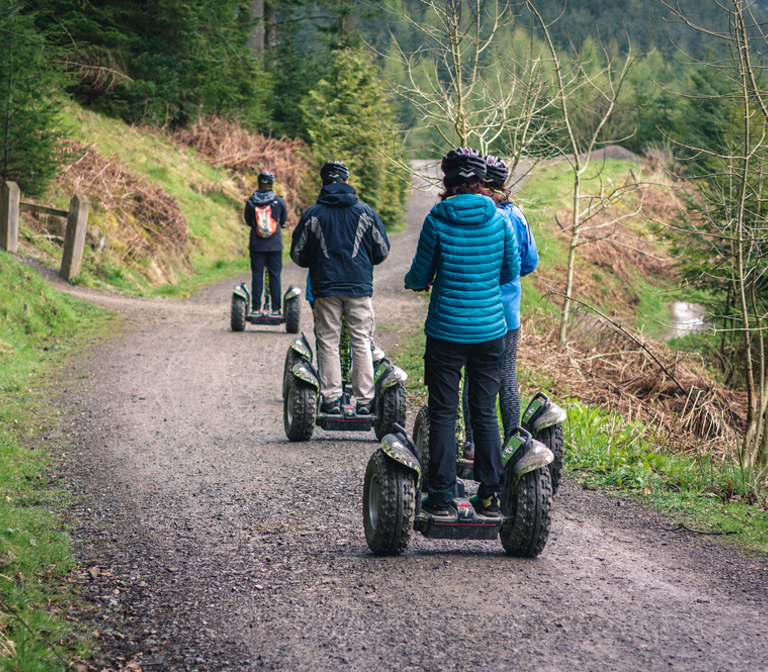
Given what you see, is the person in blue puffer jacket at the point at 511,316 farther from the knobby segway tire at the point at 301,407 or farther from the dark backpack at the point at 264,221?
the dark backpack at the point at 264,221

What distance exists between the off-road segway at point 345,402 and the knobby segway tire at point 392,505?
2.54 meters

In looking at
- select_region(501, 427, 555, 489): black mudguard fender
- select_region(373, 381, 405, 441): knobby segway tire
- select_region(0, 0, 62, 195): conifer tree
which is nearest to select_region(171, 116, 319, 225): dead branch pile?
select_region(0, 0, 62, 195): conifer tree

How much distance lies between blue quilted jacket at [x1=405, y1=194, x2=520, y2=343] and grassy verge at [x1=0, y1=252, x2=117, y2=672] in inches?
91.5

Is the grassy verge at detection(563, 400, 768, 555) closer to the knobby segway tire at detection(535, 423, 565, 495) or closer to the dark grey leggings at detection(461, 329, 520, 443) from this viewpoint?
the knobby segway tire at detection(535, 423, 565, 495)

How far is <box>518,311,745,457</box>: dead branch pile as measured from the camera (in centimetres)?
964

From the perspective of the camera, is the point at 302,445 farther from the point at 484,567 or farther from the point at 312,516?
the point at 484,567

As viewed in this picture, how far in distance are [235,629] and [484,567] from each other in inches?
55.4

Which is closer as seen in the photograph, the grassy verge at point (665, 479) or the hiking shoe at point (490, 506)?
the hiking shoe at point (490, 506)

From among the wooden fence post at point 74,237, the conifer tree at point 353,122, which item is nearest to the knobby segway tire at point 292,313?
the wooden fence post at point 74,237

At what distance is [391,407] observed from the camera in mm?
6973

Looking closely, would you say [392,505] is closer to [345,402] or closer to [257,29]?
[345,402]

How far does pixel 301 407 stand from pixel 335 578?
2.92m

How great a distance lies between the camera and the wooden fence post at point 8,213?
14219mm

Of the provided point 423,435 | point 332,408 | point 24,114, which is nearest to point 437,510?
point 423,435
